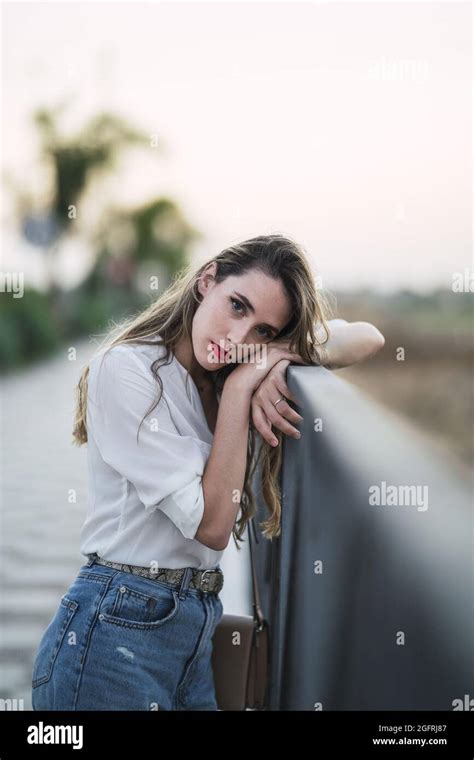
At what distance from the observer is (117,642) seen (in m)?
1.77

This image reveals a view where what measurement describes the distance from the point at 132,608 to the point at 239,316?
597mm

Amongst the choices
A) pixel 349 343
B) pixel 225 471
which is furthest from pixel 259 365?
pixel 349 343

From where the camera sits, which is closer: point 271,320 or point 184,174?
point 271,320

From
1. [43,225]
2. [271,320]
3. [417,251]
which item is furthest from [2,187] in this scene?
[271,320]

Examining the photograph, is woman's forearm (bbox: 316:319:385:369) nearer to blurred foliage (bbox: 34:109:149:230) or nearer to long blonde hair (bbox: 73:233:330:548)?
long blonde hair (bbox: 73:233:330:548)

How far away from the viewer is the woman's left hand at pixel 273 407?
1.78m

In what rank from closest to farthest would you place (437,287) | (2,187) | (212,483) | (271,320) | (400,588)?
(400,588), (212,483), (271,320), (2,187), (437,287)

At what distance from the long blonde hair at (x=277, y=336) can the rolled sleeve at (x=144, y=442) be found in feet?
0.11

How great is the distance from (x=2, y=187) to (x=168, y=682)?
25.6m

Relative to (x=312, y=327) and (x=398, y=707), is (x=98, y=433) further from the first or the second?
(x=398, y=707)

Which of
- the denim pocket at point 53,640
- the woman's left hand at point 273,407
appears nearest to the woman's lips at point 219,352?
the woman's left hand at point 273,407

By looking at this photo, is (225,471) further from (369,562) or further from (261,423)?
(369,562)

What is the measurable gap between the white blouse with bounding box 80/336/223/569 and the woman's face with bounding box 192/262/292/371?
0.32 ft
